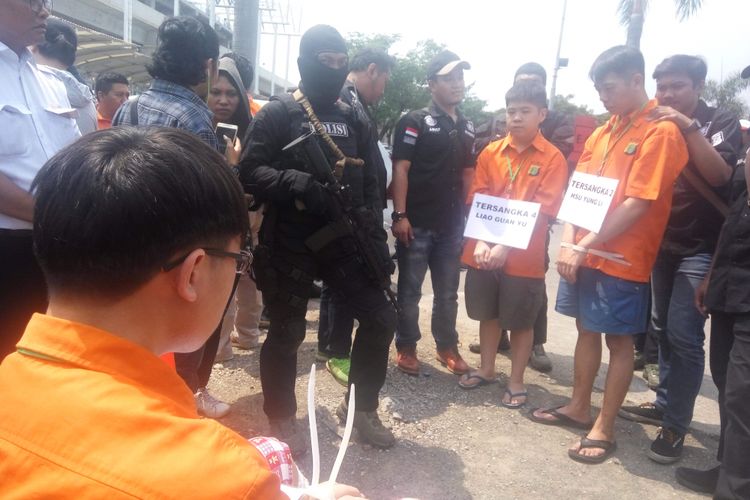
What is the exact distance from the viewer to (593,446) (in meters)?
3.01

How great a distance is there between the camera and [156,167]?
2.97ft

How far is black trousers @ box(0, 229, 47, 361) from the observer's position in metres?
2.01

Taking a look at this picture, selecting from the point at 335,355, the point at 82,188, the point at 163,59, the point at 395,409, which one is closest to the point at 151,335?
the point at 82,188

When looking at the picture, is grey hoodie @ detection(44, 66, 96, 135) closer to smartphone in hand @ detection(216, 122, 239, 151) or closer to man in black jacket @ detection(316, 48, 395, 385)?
smartphone in hand @ detection(216, 122, 239, 151)

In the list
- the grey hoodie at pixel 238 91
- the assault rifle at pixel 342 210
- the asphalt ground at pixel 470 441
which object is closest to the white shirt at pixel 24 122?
the assault rifle at pixel 342 210

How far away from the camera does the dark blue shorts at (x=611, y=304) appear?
2920mm

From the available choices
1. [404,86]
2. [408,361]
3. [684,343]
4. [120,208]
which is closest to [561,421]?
[684,343]

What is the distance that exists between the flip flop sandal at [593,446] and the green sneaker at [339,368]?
1.38 meters

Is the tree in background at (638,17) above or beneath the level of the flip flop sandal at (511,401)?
above

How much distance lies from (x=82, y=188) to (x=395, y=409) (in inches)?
109

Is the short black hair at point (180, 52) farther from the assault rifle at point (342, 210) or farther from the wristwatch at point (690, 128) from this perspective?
the wristwatch at point (690, 128)

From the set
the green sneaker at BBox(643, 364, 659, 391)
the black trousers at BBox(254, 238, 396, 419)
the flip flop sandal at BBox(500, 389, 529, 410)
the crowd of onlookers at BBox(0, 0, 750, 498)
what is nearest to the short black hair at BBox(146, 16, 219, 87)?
the crowd of onlookers at BBox(0, 0, 750, 498)

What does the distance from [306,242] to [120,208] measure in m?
1.81

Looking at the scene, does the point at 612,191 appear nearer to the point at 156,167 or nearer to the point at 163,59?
the point at 163,59
